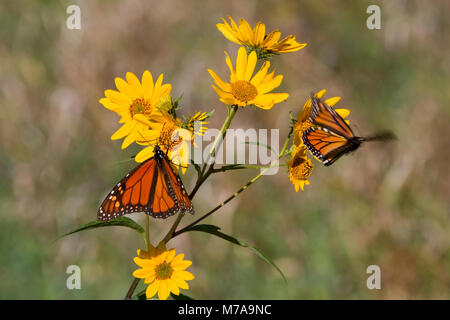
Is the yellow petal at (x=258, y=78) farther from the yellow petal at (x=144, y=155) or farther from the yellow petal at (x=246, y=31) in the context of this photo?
the yellow petal at (x=144, y=155)

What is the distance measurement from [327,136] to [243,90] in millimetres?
317

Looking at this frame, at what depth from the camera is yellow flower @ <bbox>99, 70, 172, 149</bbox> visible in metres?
1.54

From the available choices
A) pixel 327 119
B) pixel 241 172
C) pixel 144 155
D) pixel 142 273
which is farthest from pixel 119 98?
pixel 241 172

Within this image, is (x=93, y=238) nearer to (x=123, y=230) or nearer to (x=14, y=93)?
(x=123, y=230)

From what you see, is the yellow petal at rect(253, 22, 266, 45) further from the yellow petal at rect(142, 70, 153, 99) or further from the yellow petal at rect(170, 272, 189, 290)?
the yellow petal at rect(170, 272, 189, 290)

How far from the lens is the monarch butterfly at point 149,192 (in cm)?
151

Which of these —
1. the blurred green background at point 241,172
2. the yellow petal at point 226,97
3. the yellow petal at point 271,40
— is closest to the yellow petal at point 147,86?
the yellow petal at point 226,97

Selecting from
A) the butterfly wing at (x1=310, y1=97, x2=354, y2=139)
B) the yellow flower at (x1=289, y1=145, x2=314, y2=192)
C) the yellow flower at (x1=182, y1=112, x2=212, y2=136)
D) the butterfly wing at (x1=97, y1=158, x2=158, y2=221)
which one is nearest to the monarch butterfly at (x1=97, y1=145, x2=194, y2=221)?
the butterfly wing at (x1=97, y1=158, x2=158, y2=221)

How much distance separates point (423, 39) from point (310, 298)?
2675 mm

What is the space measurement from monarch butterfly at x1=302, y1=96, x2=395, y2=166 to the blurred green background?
1.84 metres

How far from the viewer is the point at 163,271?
1491 millimetres

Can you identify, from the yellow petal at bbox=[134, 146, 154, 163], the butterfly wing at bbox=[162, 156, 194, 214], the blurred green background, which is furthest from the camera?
the blurred green background
